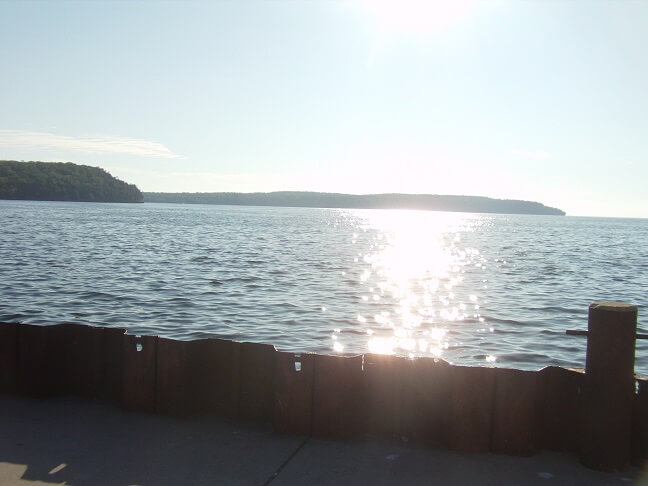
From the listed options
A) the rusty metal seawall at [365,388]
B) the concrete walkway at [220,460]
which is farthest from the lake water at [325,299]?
the concrete walkway at [220,460]

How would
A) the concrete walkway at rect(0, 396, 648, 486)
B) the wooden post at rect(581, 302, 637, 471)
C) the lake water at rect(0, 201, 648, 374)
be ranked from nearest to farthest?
the concrete walkway at rect(0, 396, 648, 486)
the wooden post at rect(581, 302, 637, 471)
the lake water at rect(0, 201, 648, 374)

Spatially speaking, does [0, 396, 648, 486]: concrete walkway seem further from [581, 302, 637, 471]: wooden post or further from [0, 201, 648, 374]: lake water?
[0, 201, 648, 374]: lake water

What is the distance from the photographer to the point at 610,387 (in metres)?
5.42

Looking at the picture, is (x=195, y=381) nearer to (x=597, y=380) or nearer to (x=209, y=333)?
(x=597, y=380)

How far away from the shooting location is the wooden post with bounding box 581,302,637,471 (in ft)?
17.6

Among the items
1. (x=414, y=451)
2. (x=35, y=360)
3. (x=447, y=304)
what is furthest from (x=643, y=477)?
(x=447, y=304)

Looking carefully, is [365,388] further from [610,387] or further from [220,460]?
[610,387]

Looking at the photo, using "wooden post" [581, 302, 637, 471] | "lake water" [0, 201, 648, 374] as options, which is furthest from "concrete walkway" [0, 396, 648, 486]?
"lake water" [0, 201, 648, 374]

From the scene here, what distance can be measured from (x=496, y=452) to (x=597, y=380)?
3.52 feet

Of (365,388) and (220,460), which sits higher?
(365,388)

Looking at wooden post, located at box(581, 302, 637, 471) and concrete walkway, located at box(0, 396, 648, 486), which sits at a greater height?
wooden post, located at box(581, 302, 637, 471)

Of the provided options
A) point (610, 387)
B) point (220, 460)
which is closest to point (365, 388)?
point (220, 460)

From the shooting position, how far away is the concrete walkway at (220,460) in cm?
508

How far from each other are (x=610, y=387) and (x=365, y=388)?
6.90 ft
